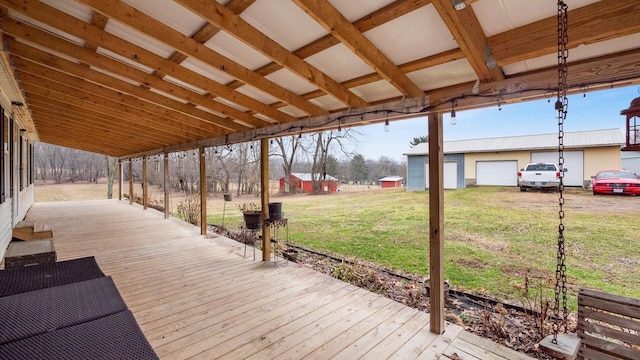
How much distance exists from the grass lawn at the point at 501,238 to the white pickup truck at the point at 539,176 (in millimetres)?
405

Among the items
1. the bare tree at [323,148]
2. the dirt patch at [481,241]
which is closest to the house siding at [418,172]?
the dirt patch at [481,241]

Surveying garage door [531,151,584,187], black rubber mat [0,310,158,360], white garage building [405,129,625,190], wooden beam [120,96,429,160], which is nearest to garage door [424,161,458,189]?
white garage building [405,129,625,190]

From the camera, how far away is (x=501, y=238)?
5711 mm

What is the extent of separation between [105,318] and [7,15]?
2719mm

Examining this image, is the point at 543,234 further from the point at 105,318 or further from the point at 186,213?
the point at 186,213

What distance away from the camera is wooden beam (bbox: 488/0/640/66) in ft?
4.51

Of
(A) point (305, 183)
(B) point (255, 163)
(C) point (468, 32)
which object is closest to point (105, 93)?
(C) point (468, 32)

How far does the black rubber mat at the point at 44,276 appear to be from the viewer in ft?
7.32

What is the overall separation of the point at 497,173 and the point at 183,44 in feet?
32.6

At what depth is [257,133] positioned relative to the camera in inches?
182

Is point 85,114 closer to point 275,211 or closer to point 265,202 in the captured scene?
point 265,202

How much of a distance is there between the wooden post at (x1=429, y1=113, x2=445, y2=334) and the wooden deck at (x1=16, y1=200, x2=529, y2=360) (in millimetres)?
213

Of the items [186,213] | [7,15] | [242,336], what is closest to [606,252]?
[242,336]

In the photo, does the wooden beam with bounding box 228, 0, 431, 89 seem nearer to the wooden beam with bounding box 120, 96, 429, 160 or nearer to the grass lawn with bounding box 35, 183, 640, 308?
the wooden beam with bounding box 120, 96, 429, 160
